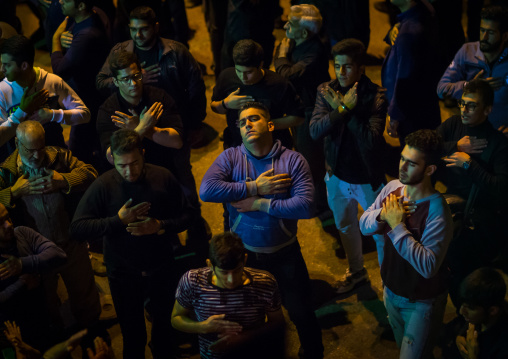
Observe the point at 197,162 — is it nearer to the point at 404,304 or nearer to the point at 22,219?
the point at 22,219

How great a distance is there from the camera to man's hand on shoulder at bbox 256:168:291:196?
4.53 metres

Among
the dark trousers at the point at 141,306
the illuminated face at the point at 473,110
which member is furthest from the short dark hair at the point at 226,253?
the illuminated face at the point at 473,110

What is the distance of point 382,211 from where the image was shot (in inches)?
163

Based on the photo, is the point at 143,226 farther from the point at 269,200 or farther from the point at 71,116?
the point at 71,116

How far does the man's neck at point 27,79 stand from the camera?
17.8 feet

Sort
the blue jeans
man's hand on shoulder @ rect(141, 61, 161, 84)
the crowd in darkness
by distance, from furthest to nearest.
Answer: man's hand on shoulder @ rect(141, 61, 161, 84)
the blue jeans
the crowd in darkness

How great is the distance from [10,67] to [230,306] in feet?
9.77

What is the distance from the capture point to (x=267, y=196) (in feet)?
15.3

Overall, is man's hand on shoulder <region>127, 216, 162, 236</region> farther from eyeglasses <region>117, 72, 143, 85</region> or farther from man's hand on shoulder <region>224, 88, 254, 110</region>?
man's hand on shoulder <region>224, 88, 254, 110</region>

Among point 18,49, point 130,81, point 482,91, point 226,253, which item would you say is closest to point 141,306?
point 226,253

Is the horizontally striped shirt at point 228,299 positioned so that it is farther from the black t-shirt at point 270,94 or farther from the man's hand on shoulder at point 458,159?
the black t-shirt at point 270,94

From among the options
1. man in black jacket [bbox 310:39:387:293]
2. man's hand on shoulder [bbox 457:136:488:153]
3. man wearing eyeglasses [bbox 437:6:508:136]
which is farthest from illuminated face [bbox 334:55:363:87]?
man wearing eyeglasses [bbox 437:6:508:136]

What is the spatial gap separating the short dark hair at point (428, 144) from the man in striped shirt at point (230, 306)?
50.0 inches

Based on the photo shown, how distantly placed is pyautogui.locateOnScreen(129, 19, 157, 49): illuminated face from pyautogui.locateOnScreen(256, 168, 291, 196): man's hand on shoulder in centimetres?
208
